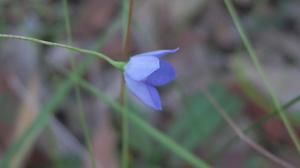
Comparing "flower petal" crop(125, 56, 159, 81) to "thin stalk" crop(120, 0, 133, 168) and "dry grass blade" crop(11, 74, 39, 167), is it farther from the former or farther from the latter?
"dry grass blade" crop(11, 74, 39, 167)

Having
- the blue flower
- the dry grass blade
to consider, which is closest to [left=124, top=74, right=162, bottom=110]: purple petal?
the blue flower

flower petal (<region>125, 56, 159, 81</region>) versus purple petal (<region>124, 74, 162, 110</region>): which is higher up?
flower petal (<region>125, 56, 159, 81</region>)

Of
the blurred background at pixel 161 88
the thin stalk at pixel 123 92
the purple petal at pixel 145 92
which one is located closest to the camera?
the purple petal at pixel 145 92

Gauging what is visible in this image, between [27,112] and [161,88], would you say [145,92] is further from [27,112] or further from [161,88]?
[161,88]

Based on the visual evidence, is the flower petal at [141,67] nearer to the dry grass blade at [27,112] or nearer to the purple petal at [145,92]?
the purple petal at [145,92]

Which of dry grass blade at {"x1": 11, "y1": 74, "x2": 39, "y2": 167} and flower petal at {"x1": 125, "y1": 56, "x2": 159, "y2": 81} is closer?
flower petal at {"x1": 125, "y1": 56, "x2": 159, "y2": 81}

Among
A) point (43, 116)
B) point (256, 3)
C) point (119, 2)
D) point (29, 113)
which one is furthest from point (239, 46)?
point (43, 116)

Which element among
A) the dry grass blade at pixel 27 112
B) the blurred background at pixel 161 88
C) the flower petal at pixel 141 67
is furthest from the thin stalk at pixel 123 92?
the dry grass blade at pixel 27 112

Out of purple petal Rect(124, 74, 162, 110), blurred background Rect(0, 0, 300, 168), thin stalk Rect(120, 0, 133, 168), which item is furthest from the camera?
blurred background Rect(0, 0, 300, 168)
